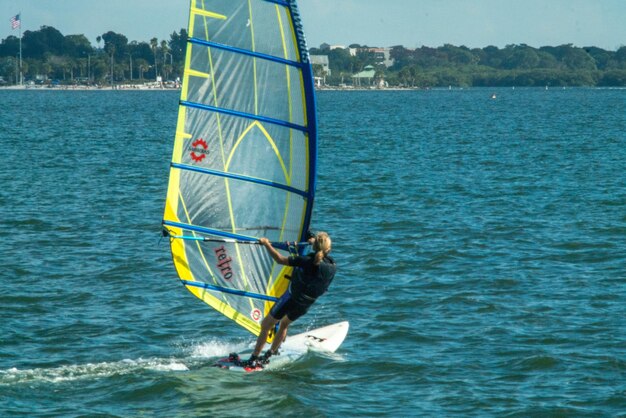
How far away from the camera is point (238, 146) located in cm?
1317

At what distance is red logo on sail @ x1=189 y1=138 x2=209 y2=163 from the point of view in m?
13.1

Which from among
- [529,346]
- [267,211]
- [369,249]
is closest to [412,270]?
[369,249]

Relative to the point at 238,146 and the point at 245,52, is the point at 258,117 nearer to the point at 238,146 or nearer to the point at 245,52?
the point at 238,146

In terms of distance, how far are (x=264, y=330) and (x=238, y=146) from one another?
2.30 meters

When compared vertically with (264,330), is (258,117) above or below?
above

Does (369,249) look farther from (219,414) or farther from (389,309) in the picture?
(219,414)

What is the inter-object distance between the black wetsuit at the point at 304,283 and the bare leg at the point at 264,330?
0.18m

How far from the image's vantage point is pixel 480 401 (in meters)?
12.5

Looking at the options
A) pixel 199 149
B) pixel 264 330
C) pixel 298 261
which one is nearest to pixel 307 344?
pixel 264 330

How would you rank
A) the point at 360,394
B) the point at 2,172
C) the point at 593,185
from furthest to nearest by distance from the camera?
the point at 2,172
the point at 593,185
the point at 360,394

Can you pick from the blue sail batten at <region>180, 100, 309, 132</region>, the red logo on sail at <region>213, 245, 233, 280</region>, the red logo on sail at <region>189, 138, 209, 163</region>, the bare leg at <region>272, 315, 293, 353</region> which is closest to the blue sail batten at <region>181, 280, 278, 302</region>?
the red logo on sail at <region>213, 245, 233, 280</region>

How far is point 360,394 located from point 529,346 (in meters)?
3.04

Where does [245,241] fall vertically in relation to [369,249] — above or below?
above

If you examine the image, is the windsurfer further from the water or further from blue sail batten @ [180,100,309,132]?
blue sail batten @ [180,100,309,132]
